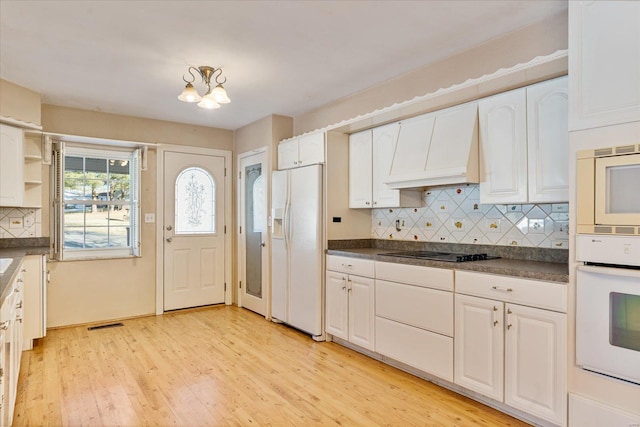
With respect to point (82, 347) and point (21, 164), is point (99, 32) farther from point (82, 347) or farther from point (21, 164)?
point (82, 347)

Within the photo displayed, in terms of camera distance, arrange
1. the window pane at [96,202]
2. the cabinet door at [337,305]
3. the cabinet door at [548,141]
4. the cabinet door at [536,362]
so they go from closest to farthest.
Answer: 1. the cabinet door at [536,362]
2. the cabinet door at [548,141]
3. the cabinet door at [337,305]
4. the window pane at [96,202]

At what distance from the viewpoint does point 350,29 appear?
2590mm

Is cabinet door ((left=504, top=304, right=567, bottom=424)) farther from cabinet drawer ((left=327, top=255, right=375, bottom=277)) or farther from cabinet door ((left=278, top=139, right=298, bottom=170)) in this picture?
cabinet door ((left=278, top=139, right=298, bottom=170))

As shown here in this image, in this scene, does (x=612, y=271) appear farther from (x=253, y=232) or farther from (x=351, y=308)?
(x=253, y=232)

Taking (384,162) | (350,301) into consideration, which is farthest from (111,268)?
(384,162)

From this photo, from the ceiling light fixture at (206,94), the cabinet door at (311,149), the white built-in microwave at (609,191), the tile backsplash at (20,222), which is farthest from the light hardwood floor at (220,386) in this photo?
the ceiling light fixture at (206,94)

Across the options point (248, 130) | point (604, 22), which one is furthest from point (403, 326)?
point (248, 130)

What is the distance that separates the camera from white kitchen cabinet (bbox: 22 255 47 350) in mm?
3502

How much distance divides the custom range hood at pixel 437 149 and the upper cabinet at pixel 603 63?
77 centimetres

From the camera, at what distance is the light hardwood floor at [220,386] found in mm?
2342

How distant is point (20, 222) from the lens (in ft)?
12.8

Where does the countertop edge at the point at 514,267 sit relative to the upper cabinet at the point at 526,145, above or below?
below

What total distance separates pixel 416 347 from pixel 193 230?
3329 millimetres

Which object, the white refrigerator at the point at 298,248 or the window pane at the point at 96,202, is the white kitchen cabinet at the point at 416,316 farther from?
the window pane at the point at 96,202
